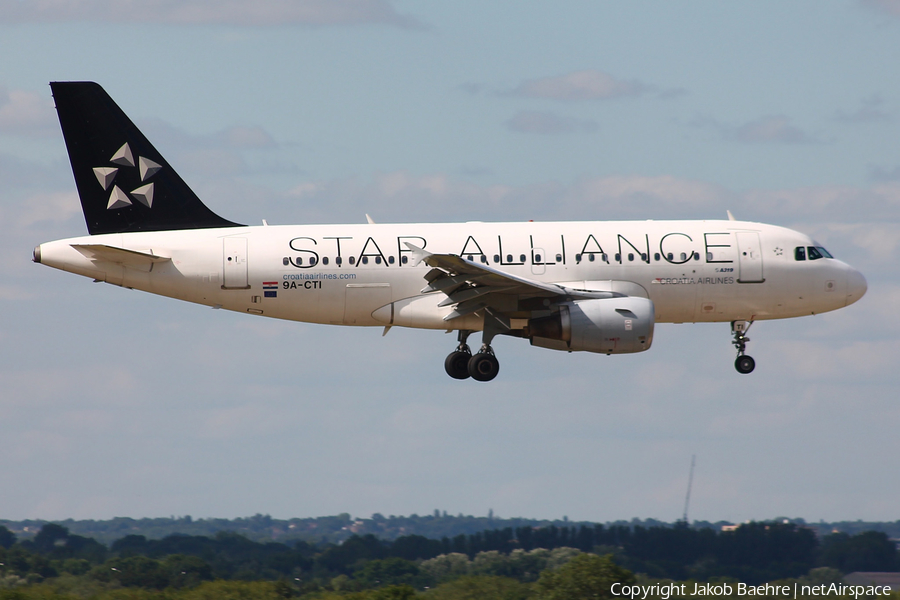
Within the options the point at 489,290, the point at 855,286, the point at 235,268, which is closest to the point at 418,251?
the point at 489,290

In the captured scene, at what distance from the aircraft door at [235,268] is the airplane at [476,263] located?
3 centimetres

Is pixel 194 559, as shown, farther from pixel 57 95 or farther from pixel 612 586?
pixel 57 95

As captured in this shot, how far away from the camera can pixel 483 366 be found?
41062mm

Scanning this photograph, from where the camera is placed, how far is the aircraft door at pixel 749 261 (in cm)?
4128

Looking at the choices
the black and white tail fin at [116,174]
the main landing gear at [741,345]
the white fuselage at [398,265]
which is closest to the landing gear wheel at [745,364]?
the main landing gear at [741,345]

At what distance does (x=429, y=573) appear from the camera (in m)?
69.2

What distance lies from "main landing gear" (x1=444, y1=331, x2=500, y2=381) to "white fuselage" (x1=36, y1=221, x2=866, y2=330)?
1.04 meters

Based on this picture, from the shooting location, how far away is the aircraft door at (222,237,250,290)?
132 ft

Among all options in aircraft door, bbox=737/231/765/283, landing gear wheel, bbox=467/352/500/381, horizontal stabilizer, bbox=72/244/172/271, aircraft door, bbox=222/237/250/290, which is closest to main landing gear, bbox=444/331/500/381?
landing gear wheel, bbox=467/352/500/381

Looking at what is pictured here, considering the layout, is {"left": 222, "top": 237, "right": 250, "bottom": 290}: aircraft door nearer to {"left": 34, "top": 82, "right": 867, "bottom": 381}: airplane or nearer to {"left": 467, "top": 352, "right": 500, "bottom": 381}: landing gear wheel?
{"left": 34, "top": 82, "right": 867, "bottom": 381}: airplane

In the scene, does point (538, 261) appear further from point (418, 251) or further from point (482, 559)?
point (482, 559)

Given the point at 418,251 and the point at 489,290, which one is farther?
the point at 489,290
